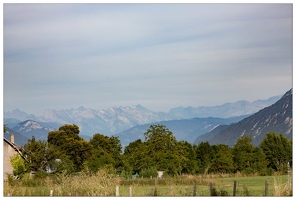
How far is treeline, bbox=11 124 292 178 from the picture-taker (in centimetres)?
3831

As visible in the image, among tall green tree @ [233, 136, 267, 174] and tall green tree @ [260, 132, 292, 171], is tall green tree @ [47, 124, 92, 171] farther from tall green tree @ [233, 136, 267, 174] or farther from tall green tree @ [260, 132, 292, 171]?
tall green tree @ [260, 132, 292, 171]

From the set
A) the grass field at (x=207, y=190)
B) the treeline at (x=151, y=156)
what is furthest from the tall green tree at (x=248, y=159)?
the grass field at (x=207, y=190)

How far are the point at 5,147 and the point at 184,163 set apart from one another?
11.9 m

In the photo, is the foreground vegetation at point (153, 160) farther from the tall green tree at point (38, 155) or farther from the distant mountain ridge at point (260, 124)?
the distant mountain ridge at point (260, 124)

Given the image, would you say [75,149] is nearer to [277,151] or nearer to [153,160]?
[153,160]

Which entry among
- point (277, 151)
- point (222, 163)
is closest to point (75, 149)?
point (222, 163)

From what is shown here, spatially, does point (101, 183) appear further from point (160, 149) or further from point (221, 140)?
point (221, 140)

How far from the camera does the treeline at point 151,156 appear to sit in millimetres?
38312

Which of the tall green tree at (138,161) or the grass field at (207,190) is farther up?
the tall green tree at (138,161)

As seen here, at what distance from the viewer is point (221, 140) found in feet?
449

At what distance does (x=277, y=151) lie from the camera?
49219 millimetres

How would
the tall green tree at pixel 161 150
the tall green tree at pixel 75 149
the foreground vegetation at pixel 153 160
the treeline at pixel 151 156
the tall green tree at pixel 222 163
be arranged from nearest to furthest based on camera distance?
1. the foreground vegetation at pixel 153 160
2. the treeline at pixel 151 156
3. the tall green tree at pixel 161 150
4. the tall green tree at pixel 75 149
5. the tall green tree at pixel 222 163

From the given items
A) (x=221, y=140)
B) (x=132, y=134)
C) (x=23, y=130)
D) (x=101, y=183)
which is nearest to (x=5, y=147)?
(x=101, y=183)

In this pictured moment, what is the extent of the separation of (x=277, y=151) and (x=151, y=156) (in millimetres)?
14383
